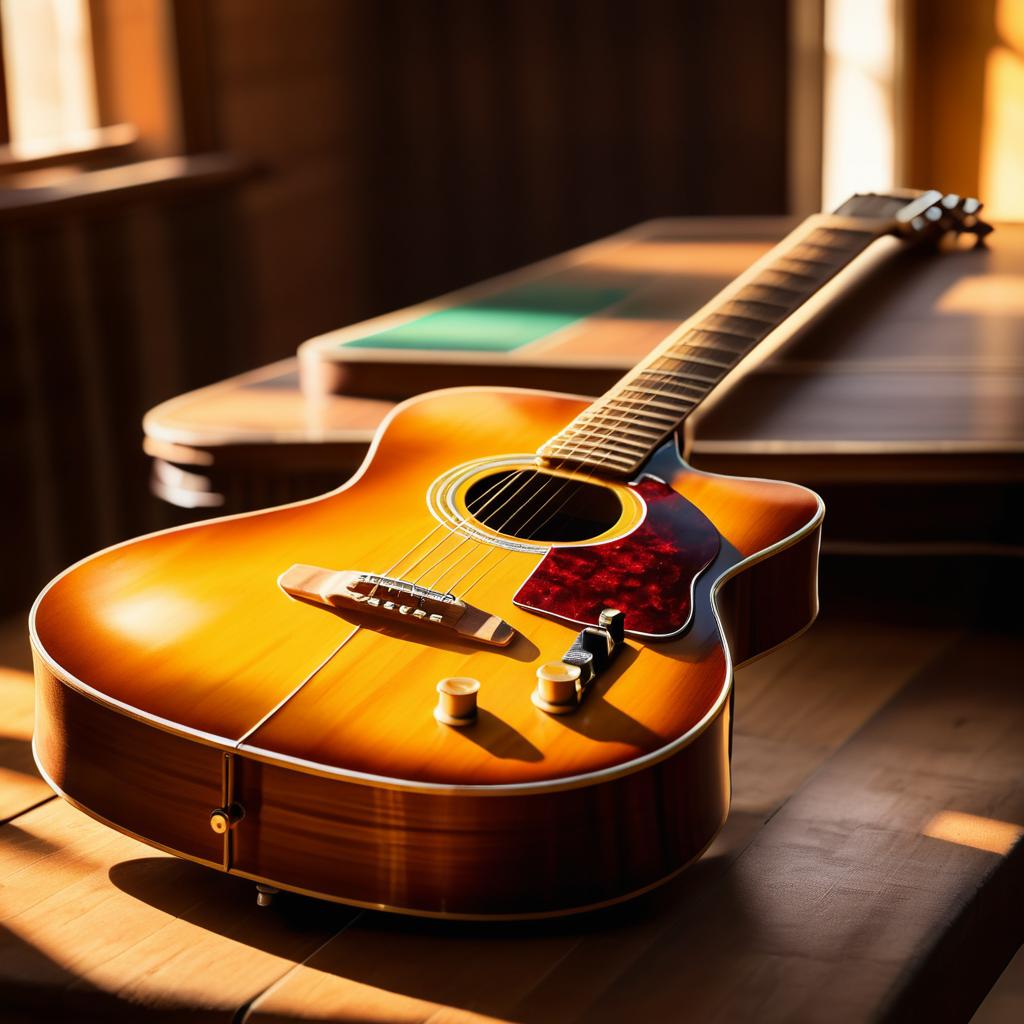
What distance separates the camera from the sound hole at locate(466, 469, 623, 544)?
3.44 feet

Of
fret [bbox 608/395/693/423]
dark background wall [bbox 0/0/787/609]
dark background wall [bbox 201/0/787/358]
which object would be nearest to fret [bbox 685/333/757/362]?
fret [bbox 608/395/693/423]

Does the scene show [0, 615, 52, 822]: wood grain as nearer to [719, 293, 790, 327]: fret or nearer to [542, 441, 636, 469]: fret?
[542, 441, 636, 469]: fret

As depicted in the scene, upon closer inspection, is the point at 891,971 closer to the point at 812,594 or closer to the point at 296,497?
the point at 812,594

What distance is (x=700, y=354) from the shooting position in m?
1.30

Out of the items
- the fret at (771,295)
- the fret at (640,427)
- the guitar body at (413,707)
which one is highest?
the fret at (771,295)

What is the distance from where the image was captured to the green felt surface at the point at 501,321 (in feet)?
5.43

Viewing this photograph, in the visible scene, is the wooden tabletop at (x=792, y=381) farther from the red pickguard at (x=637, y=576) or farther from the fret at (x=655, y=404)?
the red pickguard at (x=637, y=576)

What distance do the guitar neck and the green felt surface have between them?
11.7 inches

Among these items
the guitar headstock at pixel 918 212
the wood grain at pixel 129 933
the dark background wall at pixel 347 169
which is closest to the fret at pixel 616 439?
the wood grain at pixel 129 933

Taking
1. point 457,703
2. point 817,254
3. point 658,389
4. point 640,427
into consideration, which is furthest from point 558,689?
point 817,254

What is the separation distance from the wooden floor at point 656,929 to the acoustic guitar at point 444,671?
53mm

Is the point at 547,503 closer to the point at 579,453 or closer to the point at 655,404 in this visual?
the point at 579,453

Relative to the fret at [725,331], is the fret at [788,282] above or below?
above

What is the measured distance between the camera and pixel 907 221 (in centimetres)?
183
